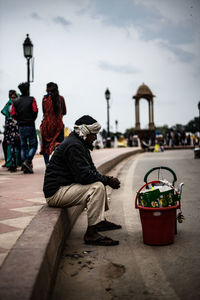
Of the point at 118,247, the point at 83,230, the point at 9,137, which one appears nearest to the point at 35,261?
the point at 118,247

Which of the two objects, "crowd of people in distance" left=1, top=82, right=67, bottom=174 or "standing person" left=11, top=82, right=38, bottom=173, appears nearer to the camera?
"crowd of people in distance" left=1, top=82, right=67, bottom=174

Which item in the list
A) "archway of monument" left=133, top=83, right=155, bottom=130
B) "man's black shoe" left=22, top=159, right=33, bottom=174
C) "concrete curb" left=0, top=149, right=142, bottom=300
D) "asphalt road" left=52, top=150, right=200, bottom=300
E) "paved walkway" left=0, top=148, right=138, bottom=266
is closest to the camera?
"concrete curb" left=0, top=149, right=142, bottom=300

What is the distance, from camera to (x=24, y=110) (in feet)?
28.2

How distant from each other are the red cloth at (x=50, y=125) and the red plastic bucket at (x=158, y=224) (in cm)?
405

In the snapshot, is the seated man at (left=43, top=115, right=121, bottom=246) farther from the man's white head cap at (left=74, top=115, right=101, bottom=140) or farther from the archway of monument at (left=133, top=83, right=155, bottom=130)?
the archway of monument at (left=133, top=83, right=155, bottom=130)

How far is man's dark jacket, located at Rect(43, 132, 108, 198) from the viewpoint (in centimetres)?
390

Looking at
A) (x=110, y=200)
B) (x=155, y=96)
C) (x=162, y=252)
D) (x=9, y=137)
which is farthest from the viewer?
(x=155, y=96)

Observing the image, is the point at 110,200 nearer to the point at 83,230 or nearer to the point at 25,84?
the point at 83,230

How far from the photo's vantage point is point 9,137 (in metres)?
9.64

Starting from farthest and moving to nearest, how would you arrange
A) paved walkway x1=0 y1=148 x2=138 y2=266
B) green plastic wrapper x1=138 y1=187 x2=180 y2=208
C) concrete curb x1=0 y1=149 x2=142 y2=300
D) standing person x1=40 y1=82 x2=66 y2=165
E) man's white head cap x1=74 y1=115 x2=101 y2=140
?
standing person x1=40 y1=82 x2=66 y2=165, man's white head cap x1=74 y1=115 x2=101 y2=140, green plastic wrapper x1=138 y1=187 x2=180 y2=208, paved walkway x1=0 y1=148 x2=138 y2=266, concrete curb x1=0 y1=149 x2=142 y2=300

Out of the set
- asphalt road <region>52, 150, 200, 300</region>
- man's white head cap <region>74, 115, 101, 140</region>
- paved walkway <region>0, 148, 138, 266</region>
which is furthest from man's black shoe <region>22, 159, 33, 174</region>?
man's white head cap <region>74, 115, 101, 140</region>

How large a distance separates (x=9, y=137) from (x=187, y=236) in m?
6.60

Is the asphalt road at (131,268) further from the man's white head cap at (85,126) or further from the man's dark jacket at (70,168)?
the man's white head cap at (85,126)

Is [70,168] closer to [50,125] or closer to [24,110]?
[50,125]
